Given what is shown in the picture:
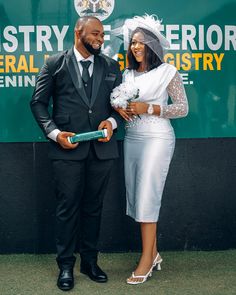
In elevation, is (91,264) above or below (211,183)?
below

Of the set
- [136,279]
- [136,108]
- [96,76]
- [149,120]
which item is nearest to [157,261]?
[136,279]

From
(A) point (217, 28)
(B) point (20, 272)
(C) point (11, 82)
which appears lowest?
(B) point (20, 272)

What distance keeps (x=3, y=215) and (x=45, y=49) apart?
1.41m

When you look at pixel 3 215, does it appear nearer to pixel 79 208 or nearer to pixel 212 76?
pixel 79 208

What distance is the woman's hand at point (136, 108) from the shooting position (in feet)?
14.0

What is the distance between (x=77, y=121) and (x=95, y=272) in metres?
1.13

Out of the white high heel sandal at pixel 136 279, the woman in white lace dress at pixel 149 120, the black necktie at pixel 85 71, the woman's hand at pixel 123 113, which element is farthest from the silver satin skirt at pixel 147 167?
the black necktie at pixel 85 71

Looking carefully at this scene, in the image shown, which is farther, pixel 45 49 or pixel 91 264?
pixel 45 49

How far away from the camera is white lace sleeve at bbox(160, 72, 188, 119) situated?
433 centimetres

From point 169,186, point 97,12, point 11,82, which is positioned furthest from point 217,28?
point 11,82

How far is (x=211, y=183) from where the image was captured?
513cm

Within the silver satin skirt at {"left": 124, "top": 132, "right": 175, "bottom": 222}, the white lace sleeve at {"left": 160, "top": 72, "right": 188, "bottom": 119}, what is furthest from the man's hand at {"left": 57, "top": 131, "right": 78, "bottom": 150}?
the white lace sleeve at {"left": 160, "top": 72, "right": 188, "bottom": 119}

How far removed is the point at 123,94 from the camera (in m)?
4.20

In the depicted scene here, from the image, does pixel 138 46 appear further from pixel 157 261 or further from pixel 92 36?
pixel 157 261
